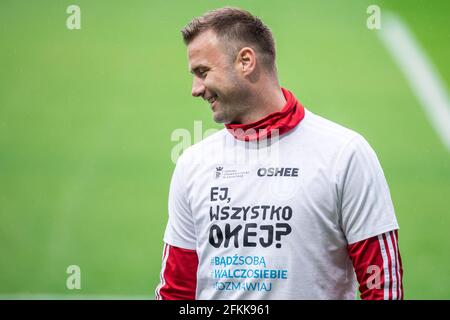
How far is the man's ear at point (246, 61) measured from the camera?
5.40 feet

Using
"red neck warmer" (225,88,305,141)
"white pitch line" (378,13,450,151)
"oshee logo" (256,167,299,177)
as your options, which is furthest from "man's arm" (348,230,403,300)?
"white pitch line" (378,13,450,151)

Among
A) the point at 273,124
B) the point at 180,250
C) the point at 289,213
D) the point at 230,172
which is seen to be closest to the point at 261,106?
the point at 273,124

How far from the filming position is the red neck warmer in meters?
1.60

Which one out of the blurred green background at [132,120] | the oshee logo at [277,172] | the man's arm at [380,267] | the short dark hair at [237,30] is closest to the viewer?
the man's arm at [380,267]

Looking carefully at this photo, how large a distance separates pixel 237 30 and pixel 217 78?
128mm

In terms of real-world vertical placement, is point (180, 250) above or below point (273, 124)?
below

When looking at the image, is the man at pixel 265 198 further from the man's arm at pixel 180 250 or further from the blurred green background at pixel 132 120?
the blurred green background at pixel 132 120

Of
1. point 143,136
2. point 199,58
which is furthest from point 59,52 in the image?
point 199,58

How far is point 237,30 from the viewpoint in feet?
5.45

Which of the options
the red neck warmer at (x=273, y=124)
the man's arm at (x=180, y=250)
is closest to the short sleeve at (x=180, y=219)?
the man's arm at (x=180, y=250)

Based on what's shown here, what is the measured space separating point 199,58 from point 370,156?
1.48 feet

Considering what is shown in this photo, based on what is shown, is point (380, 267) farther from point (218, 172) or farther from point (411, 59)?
point (411, 59)

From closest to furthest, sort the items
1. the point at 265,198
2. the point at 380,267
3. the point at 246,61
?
the point at 380,267 < the point at 265,198 < the point at 246,61

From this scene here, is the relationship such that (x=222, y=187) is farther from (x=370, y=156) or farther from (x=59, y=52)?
(x=59, y=52)
